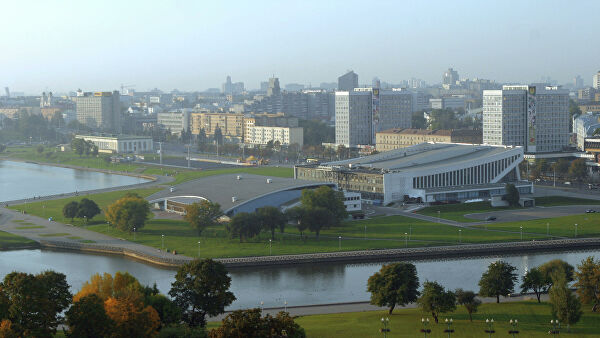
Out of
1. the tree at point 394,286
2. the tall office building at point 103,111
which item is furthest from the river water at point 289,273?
the tall office building at point 103,111

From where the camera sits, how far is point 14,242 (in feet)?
79.1

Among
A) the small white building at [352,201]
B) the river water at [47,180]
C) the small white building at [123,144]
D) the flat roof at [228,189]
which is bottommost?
the river water at [47,180]

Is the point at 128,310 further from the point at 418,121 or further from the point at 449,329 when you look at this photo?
the point at 418,121

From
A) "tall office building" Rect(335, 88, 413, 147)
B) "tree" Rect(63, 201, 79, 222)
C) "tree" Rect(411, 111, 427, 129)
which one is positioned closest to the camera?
"tree" Rect(63, 201, 79, 222)

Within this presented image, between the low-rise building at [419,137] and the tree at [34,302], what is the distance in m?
33.2

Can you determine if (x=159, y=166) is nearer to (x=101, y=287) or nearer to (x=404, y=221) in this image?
(x=404, y=221)

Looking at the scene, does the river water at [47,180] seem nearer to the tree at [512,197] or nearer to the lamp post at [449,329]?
the tree at [512,197]

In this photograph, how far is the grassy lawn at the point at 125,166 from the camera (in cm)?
3947

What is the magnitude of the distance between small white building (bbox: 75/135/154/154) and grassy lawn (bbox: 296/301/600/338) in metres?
43.3

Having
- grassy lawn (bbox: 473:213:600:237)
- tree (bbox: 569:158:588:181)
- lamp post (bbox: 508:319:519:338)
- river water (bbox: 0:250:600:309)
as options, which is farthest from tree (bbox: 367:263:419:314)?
tree (bbox: 569:158:588:181)

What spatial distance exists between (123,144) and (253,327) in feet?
156

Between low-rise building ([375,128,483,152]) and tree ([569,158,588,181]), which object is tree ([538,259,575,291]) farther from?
low-rise building ([375,128,483,152])

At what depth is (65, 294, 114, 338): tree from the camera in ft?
43.1

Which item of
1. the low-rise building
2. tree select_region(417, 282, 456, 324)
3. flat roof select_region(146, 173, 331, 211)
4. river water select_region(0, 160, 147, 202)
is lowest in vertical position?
tree select_region(417, 282, 456, 324)
